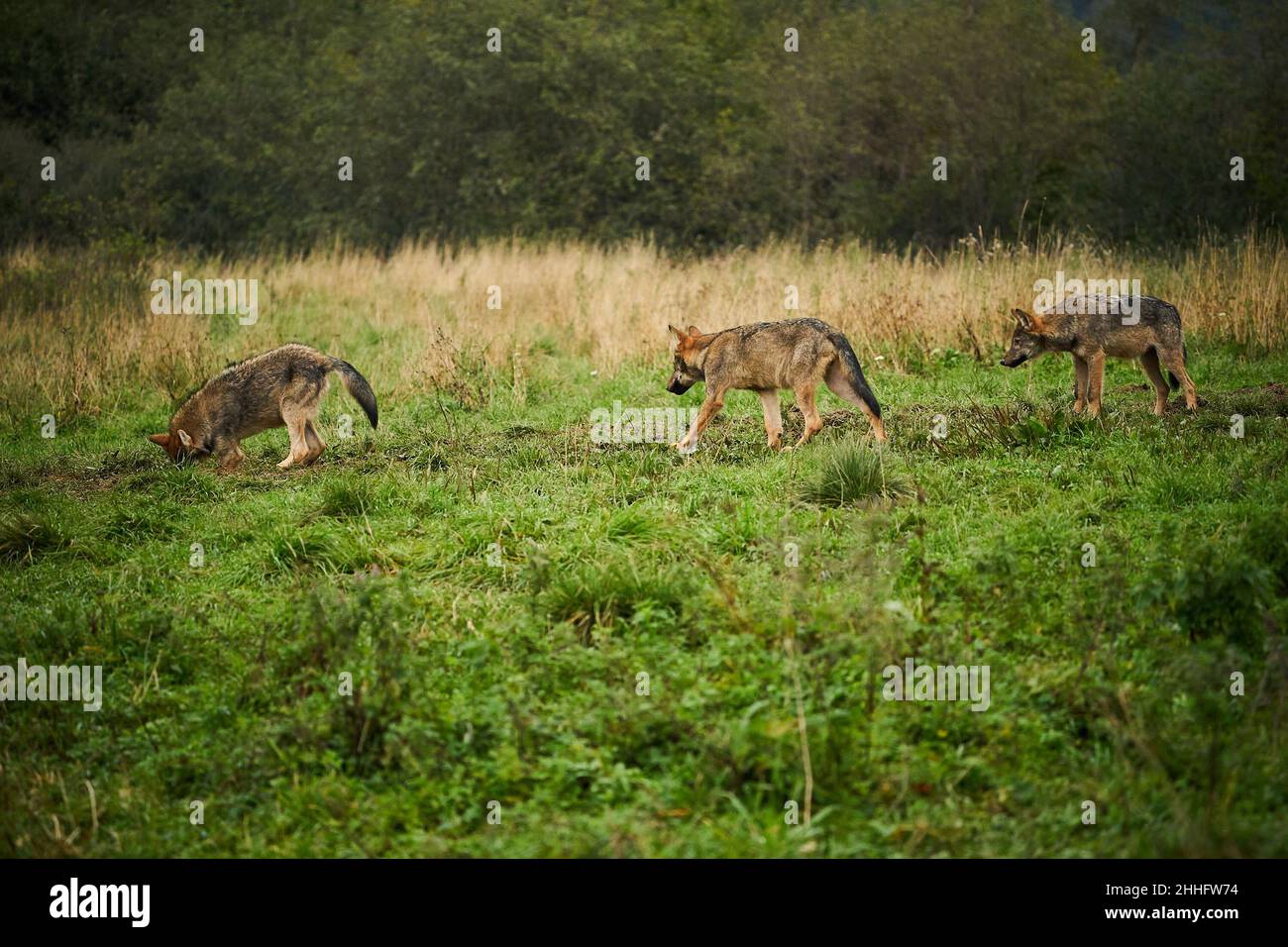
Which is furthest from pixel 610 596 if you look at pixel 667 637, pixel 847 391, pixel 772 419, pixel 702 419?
pixel 847 391

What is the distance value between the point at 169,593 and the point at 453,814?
3347 millimetres

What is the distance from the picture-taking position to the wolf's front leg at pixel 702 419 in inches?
409

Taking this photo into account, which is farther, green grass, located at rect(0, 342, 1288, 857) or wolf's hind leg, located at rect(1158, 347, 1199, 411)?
wolf's hind leg, located at rect(1158, 347, 1199, 411)

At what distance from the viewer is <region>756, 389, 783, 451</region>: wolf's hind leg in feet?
34.0

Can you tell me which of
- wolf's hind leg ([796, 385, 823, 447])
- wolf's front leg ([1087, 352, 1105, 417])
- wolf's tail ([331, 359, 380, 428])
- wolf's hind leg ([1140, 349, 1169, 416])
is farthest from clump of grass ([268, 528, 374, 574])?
wolf's hind leg ([1140, 349, 1169, 416])

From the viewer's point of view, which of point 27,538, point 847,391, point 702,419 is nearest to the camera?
point 27,538

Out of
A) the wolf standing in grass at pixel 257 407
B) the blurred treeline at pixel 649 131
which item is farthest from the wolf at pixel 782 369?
the blurred treeline at pixel 649 131

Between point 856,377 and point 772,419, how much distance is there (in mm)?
845

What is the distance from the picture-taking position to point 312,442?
1120cm

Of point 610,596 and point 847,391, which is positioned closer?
point 610,596

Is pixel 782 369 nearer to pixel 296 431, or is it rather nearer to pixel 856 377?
pixel 856 377

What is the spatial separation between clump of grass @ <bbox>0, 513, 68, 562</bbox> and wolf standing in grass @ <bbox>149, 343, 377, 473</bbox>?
7.96 ft

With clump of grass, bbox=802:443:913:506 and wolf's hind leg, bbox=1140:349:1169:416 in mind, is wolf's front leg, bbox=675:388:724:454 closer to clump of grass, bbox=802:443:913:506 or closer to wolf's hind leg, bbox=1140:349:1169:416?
clump of grass, bbox=802:443:913:506
